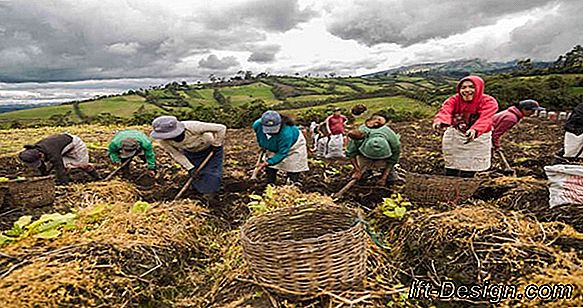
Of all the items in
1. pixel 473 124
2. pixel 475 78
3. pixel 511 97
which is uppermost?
pixel 475 78

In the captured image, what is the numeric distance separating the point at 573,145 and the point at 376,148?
258 cm

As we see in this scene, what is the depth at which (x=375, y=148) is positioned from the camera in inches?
196

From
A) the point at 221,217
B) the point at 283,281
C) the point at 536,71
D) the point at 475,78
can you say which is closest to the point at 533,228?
the point at 475,78

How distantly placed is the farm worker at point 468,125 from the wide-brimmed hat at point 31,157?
16.5ft

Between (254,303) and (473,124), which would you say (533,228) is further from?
(254,303)

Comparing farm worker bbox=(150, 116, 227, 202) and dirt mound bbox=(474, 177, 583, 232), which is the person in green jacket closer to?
dirt mound bbox=(474, 177, 583, 232)

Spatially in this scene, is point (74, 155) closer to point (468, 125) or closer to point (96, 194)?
point (96, 194)

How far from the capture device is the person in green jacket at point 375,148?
16.4ft

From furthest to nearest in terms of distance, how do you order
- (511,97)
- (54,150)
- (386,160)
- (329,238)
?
1. (511,97)
2. (54,150)
3. (386,160)
4. (329,238)

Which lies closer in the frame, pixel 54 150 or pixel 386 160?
pixel 386 160

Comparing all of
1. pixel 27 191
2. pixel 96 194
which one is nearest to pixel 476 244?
pixel 96 194

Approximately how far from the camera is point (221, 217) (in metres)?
4.79

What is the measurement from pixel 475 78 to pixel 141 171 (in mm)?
5604

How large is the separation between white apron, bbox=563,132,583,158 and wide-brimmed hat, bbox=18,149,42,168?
6896mm
